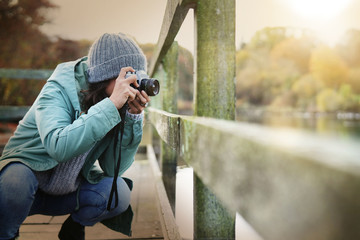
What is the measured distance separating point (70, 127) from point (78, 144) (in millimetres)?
59

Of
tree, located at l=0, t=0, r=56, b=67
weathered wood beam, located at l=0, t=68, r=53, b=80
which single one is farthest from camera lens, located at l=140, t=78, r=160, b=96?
tree, located at l=0, t=0, r=56, b=67

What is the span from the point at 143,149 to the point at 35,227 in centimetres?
226

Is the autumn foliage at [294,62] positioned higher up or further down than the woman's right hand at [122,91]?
higher up

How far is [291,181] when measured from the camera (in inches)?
11.0

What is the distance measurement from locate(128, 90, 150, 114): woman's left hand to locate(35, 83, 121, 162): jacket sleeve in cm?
15

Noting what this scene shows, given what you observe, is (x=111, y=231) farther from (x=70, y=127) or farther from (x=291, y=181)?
(x=291, y=181)

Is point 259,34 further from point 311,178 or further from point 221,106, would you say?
point 311,178

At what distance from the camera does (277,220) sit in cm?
30

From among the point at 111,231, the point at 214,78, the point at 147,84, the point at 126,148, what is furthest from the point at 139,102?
the point at 111,231

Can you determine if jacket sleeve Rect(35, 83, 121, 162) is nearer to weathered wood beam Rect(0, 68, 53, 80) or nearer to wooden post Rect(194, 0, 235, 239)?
wooden post Rect(194, 0, 235, 239)

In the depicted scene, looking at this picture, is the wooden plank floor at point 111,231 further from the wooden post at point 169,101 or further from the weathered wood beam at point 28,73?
the weathered wood beam at point 28,73

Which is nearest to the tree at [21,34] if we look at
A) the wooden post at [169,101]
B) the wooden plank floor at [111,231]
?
the wooden post at [169,101]

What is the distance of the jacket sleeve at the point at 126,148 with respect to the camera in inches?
53.8

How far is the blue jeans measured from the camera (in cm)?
105
